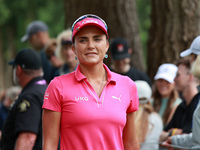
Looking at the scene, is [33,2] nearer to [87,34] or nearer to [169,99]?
[169,99]

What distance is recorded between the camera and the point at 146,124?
17.4 ft

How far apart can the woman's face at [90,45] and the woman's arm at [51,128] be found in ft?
1.49

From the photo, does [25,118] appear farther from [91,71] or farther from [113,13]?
[113,13]

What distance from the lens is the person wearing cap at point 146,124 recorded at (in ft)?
16.6

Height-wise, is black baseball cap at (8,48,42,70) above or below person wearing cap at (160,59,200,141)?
above

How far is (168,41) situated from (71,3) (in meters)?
2.27

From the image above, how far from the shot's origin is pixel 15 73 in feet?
15.7

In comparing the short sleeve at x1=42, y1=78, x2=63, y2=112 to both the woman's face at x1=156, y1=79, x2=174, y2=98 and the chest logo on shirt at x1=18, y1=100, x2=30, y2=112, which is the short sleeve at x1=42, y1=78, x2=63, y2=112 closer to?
the chest logo on shirt at x1=18, y1=100, x2=30, y2=112

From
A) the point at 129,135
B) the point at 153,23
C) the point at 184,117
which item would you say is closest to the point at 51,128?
the point at 129,135

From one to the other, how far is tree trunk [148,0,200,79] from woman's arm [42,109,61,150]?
17.3ft

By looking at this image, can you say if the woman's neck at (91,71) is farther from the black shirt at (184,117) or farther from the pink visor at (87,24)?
the black shirt at (184,117)

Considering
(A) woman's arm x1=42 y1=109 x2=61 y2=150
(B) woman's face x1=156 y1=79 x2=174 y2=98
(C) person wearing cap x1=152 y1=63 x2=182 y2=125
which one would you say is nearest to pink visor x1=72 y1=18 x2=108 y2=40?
(A) woman's arm x1=42 y1=109 x2=61 y2=150

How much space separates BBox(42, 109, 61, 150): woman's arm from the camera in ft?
9.95

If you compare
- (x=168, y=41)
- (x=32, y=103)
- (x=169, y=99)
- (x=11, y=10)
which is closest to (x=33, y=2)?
(x=11, y=10)
